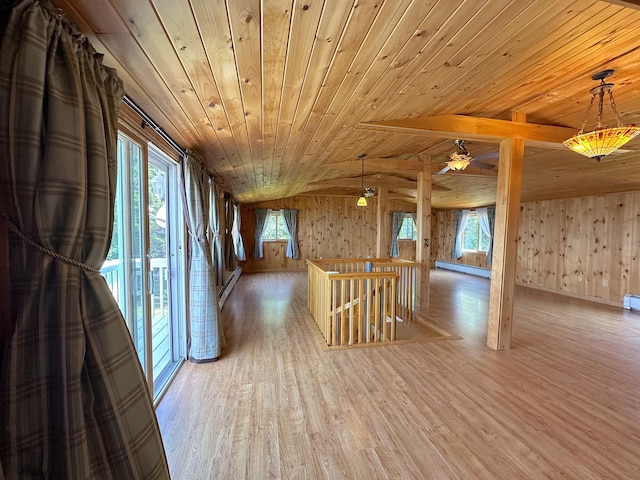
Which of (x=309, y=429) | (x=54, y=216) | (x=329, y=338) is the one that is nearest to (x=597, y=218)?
(x=329, y=338)

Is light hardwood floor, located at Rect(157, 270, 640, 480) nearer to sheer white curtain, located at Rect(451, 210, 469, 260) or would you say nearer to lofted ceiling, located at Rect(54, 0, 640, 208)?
lofted ceiling, located at Rect(54, 0, 640, 208)

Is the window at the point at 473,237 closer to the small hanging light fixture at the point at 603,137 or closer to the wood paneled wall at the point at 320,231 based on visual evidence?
the wood paneled wall at the point at 320,231

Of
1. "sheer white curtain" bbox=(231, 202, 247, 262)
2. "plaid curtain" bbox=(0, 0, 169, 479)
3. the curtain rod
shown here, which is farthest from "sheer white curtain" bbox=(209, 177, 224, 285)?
"sheer white curtain" bbox=(231, 202, 247, 262)

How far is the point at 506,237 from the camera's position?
2889 millimetres

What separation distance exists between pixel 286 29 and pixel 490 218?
27.9ft

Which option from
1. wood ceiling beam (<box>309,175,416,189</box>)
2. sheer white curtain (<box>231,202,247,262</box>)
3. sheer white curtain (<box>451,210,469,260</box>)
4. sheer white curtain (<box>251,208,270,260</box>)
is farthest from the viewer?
sheer white curtain (<box>451,210,469,260</box>)

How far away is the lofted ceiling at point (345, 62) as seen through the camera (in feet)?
3.32

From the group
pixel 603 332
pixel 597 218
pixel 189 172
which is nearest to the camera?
pixel 189 172

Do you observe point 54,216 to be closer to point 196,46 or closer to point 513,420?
point 196,46

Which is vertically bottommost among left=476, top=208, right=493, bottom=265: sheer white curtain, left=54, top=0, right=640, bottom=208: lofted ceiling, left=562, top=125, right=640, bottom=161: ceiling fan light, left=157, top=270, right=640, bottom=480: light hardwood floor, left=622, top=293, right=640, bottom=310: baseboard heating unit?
left=157, top=270, right=640, bottom=480: light hardwood floor

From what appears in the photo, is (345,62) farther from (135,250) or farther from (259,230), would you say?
(259,230)

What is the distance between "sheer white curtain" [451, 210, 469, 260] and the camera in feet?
29.2

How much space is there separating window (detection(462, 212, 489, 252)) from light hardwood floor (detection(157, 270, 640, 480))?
17.0ft

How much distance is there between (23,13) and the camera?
74 centimetres
